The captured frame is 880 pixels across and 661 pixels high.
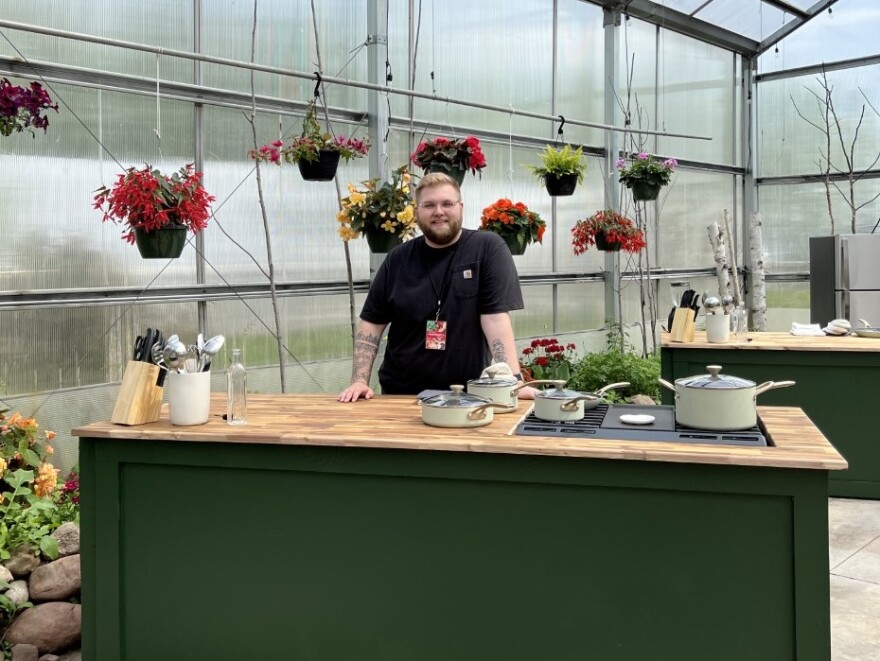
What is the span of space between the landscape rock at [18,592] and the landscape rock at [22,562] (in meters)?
0.05

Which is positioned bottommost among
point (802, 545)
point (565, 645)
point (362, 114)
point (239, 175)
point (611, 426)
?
point (565, 645)

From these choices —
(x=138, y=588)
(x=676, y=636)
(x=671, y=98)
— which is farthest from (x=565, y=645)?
(x=671, y=98)

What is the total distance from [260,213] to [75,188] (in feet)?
4.23

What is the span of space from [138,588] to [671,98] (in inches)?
362

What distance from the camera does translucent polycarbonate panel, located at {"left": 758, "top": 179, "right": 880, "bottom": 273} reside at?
10820 mm

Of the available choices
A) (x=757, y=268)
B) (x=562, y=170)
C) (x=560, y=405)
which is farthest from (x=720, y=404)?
(x=757, y=268)

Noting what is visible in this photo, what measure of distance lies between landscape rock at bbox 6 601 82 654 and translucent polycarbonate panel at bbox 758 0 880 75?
33.8 feet

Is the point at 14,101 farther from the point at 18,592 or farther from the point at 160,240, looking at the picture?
the point at 18,592

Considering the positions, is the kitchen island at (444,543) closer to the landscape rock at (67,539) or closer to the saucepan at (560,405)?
the saucepan at (560,405)

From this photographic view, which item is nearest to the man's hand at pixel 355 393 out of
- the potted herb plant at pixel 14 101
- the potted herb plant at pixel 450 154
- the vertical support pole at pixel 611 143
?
the potted herb plant at pixel 14 101

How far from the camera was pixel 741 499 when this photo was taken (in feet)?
6.95

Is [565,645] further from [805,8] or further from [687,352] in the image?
[805,8]

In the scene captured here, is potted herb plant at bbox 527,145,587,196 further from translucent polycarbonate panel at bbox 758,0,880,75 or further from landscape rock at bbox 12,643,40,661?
translucent polycarbonate panel at bbox 758,0,880,75

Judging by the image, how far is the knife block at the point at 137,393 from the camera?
8.38ft
